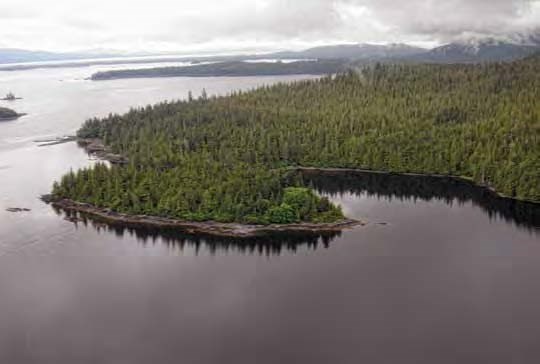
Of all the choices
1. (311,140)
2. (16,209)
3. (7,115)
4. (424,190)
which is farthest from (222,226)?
(7,115)

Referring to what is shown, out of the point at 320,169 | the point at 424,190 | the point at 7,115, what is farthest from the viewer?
the point at 7,115

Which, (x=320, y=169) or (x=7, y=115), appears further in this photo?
(x=7, y=115)

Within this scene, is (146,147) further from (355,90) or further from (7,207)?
(355,90)

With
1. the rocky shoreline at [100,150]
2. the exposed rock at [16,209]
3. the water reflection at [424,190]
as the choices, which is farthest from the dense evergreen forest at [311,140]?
the exposed rock at [16,209]

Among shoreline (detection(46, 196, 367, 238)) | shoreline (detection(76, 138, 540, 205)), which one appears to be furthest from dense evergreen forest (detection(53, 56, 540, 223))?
shoreline (detection(46, 196, 367, 238))

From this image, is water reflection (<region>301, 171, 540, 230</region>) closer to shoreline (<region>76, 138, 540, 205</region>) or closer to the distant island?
shoreline (<region>76, 138, 540, 205</region>)

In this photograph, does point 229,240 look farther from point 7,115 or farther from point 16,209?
point 7,115

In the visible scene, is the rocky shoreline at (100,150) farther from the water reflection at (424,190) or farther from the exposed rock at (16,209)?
the water reflection at (424,190)
